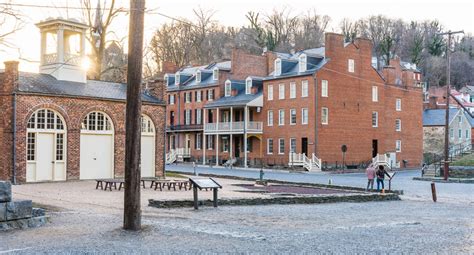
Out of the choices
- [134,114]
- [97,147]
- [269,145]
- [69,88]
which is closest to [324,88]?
[269,145]

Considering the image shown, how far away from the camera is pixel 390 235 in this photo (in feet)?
44.7

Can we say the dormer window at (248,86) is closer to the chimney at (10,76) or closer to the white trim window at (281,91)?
the white trim window at (281,91)

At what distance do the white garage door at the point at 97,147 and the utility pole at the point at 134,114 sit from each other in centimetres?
1969

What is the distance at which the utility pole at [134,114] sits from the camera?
1350 centimetres

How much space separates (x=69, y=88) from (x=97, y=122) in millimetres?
2367

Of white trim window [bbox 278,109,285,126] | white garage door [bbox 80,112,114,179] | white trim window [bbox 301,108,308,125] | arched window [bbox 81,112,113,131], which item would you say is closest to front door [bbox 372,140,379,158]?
white trim window [bbox 301,108,308,125]

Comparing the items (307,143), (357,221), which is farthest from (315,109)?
(357,221)

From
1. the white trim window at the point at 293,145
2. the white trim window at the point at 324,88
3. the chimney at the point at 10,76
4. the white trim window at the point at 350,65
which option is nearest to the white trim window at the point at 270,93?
the white trim window at the point at 293,145

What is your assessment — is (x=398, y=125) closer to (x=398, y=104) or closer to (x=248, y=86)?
(x=398, y=104)

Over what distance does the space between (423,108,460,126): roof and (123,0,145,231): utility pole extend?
2516 inches

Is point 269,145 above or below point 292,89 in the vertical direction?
below

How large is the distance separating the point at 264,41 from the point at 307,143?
42.9 meters

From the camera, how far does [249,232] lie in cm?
1367

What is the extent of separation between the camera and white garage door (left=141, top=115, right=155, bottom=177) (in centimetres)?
3581
